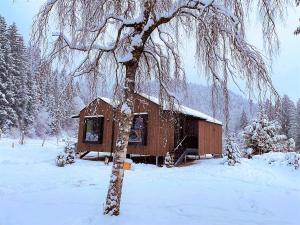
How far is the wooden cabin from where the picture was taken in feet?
59.1

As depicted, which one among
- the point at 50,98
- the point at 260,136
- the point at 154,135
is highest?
the point at 50,98

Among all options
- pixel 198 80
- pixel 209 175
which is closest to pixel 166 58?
pixel 198 80

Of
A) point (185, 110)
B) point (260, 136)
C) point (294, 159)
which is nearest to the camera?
point (185, 110)

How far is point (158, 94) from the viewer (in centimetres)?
741

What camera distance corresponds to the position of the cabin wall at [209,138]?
19609 millimetres

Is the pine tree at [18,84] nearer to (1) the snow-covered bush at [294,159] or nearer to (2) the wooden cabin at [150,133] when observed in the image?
(2) the wooden cabin at [150,133]

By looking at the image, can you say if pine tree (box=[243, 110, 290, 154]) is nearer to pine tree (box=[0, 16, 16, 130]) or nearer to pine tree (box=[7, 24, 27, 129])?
pine tree (box=[7, 24, 27, 129])

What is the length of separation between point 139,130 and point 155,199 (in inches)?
410

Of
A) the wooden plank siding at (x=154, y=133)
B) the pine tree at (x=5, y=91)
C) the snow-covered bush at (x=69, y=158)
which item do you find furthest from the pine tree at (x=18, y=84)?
the snow-covered bush at (x=69, y=158)

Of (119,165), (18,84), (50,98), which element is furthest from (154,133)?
(50,98)

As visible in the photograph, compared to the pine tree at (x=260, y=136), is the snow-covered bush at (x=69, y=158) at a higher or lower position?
lower

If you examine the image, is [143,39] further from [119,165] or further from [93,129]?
[93,129]

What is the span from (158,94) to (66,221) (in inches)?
138

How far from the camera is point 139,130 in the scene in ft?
61.3
